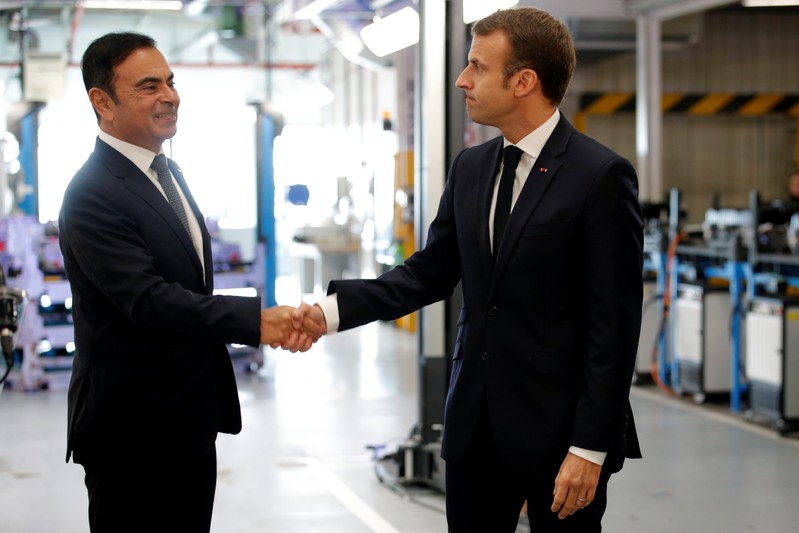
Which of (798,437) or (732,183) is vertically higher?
(732,183)

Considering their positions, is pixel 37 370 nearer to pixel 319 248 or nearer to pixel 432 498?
pixel 432 498

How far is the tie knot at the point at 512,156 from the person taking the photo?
7.13 feet

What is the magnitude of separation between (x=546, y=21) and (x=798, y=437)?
503 centimetres

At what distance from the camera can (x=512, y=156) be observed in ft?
7.14

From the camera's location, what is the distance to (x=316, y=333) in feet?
8.72

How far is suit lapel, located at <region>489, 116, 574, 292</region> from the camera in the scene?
2078 mm

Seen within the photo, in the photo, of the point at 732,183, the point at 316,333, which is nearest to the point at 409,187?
the point at 732,183

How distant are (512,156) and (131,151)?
877 mm

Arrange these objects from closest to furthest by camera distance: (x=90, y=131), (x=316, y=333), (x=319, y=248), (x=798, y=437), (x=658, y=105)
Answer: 1. (x=316, y=333)
2. (x=798, y=437)
3. (x=658, y=105)
4. (x=319, y=248)
5. (x=90, y=131)

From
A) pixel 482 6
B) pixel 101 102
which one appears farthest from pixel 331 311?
pixel 482 6

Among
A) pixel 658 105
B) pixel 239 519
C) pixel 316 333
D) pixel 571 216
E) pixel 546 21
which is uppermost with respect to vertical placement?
pixel 658 105

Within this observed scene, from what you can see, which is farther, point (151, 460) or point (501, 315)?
point (151, 460)

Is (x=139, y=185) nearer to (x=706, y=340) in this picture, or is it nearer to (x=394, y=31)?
(x=706, y=340)

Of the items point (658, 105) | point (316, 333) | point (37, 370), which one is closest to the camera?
point (316, 333)
